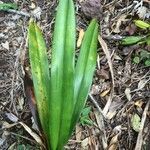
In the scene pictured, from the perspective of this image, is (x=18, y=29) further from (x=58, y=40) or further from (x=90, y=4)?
(x=58, y=40)

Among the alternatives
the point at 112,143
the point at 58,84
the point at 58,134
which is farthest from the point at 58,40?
the point at 112,143

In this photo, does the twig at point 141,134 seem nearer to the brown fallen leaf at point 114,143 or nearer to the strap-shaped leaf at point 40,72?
the brown fallen leaf at point 114,143

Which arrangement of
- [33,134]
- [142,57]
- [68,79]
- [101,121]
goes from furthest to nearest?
[142,57]
[101,121]
[33,134]
[68,79]

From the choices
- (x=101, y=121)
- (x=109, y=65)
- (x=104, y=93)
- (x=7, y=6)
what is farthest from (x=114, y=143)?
(x=7, y=6)

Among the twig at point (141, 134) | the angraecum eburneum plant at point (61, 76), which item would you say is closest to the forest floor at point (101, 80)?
the twig at point (141, 134)

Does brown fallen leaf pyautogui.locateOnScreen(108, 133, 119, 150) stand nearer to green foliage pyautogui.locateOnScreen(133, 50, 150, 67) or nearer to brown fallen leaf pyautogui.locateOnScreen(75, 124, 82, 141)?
brown fallen leaf pyautogui.locateOnScreen(75, 124, 82, 141)

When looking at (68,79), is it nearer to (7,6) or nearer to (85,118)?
(85,118)
